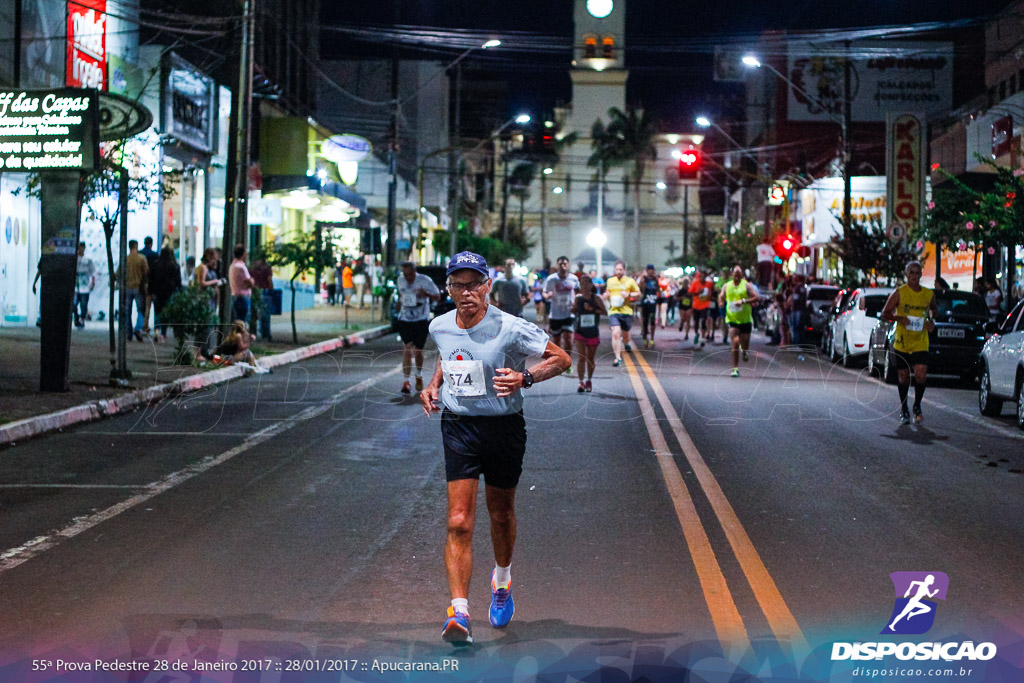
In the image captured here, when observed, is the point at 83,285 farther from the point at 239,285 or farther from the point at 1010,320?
the point at 1010,320

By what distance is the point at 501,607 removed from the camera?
19.8 ft

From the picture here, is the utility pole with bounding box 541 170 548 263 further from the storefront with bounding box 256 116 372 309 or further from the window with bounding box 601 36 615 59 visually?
the window with bounding box 601 36 615 59

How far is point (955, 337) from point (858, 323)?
4568 mm

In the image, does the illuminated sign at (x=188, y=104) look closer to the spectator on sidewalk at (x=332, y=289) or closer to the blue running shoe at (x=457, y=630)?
the spectator on sidewalk at (x=332, y=289)

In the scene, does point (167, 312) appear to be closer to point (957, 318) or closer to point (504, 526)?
point (957, 318)

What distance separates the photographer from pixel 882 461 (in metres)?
11.9

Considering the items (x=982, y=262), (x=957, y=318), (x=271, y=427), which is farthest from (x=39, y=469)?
(x=982, y=262)

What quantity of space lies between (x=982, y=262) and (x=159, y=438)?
104ft

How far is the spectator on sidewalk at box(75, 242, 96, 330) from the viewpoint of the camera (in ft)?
87.0

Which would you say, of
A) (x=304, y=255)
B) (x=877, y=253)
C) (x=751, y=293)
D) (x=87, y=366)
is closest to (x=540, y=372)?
(x=87, y=366)

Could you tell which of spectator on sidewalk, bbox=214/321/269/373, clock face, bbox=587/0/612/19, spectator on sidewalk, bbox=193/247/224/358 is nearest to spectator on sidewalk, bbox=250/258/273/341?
spectator on sidewalk, bbox=193/247/224/358

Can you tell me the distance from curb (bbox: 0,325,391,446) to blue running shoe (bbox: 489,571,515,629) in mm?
7938

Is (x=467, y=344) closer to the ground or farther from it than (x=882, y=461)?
farther from it

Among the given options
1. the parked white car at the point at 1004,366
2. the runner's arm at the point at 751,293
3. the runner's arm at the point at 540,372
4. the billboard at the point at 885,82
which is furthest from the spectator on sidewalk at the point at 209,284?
the billboard at the point at 885,82
